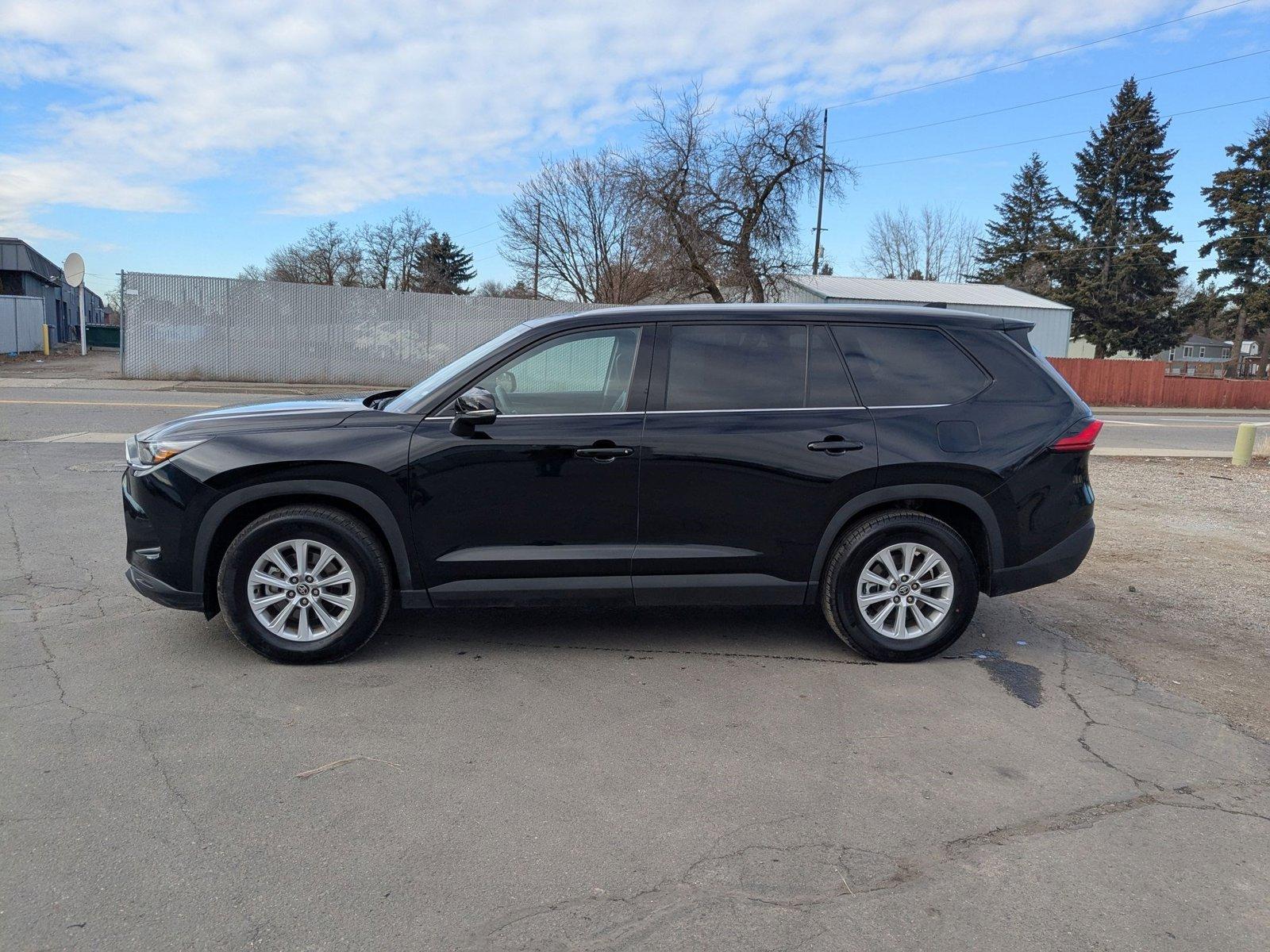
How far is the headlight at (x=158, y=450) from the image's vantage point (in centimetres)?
456

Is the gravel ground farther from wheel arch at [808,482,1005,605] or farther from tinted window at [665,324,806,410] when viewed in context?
tinted window at [665,324,806,410]

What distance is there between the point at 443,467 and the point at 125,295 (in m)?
23.9

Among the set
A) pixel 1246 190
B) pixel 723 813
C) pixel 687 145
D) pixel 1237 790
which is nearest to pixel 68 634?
pixel 723 813

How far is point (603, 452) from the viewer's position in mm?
4648

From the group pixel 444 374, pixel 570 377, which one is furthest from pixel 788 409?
pixel 444 374

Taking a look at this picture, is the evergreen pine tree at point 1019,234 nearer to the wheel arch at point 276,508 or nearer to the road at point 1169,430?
the road at point 1169,430

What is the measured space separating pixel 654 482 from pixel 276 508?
190 centimetres

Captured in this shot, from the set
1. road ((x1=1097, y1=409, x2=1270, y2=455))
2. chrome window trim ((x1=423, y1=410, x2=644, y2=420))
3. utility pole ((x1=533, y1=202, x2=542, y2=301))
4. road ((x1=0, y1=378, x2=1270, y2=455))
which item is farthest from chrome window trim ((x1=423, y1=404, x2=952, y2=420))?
utility pole ((x1=533, y1=202, x2=542, y2=301))

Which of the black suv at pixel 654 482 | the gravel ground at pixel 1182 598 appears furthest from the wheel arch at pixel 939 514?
the gravel ground at pixel 1182 598

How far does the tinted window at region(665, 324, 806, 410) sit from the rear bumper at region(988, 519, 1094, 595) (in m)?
1.46

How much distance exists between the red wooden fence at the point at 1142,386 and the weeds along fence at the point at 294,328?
66.6ft

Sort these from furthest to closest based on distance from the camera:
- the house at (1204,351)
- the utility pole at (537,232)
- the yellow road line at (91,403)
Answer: the house at (1204,351), the utility pole at (537,232), the yellow road line at (91,403)

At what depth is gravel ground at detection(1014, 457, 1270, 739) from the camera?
16.1 ft

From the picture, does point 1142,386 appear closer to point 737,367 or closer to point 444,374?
point 737,367
